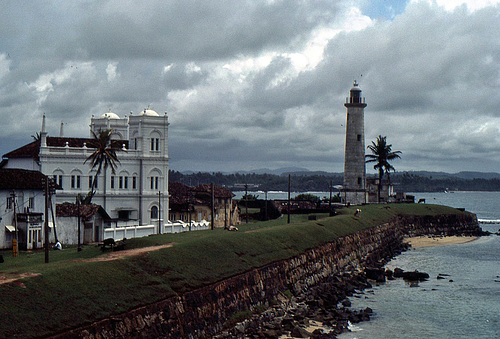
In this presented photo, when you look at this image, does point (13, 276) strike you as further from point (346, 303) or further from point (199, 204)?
point (199, 204)

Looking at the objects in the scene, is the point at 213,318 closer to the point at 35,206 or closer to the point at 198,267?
the point at 198,267

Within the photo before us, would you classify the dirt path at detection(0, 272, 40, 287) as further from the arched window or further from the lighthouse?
the lighthouse

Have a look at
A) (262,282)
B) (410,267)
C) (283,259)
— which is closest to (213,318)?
(262,282)

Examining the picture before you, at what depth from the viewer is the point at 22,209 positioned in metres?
49.6

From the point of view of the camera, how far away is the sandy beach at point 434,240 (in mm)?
83875

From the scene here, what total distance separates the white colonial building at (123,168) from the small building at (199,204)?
16.5ft

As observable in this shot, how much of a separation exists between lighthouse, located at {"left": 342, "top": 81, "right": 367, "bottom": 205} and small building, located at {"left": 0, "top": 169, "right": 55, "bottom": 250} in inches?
2170

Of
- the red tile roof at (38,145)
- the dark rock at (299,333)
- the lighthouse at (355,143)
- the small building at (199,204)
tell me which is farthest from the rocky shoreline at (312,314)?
the lighthouse at (355,143)

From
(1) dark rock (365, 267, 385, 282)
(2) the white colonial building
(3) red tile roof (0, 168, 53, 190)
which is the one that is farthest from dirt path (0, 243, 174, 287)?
(2) the white colonial building

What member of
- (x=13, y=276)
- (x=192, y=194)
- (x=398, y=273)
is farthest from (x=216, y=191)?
(x=13, y=276)

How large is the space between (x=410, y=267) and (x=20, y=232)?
3908 cm

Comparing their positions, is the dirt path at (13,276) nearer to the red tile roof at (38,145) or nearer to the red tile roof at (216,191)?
the red tile roof at (38,145)

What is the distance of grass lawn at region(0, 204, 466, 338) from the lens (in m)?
21.7

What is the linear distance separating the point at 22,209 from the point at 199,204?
31668 millimetres
